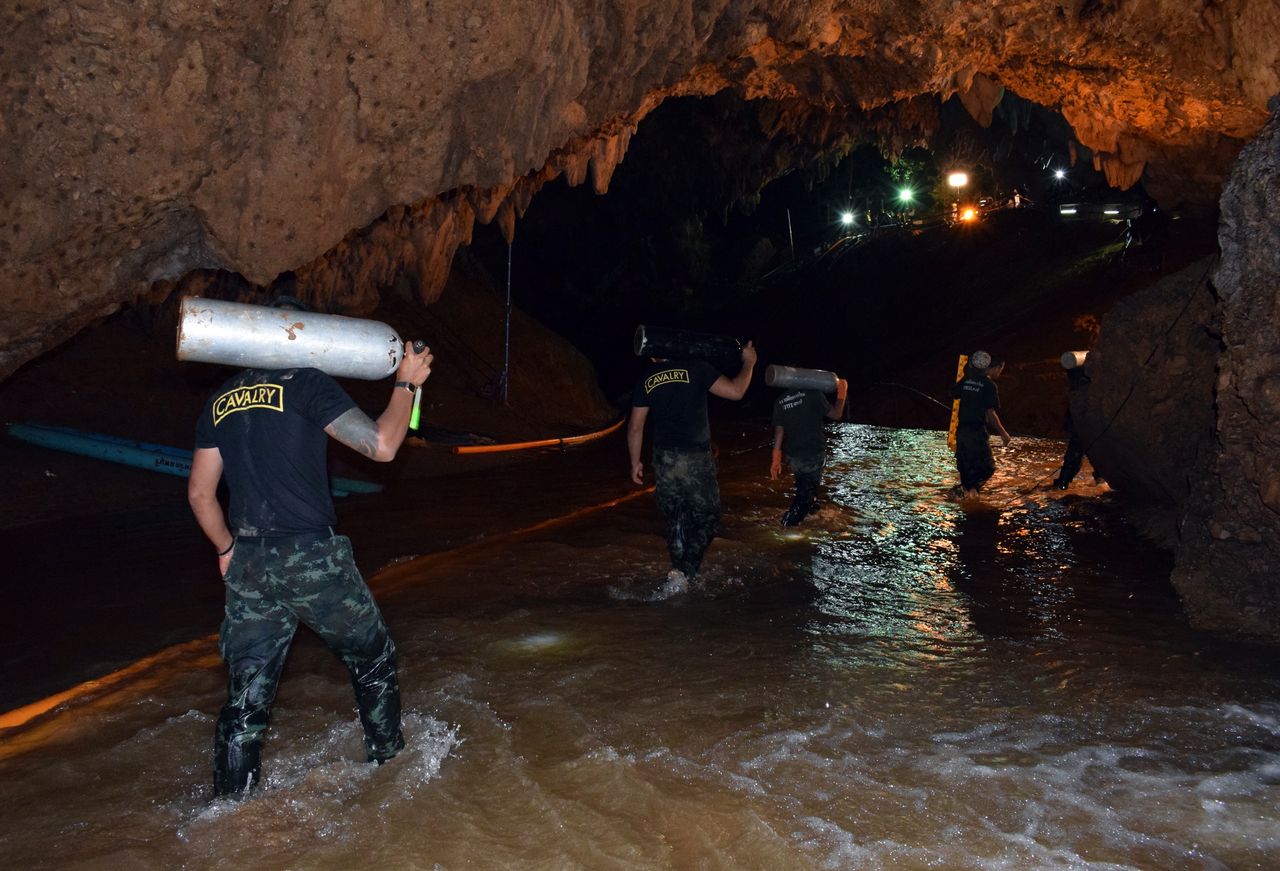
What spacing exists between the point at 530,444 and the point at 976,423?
24.9 ft

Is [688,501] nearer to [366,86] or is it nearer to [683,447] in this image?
[683,447]

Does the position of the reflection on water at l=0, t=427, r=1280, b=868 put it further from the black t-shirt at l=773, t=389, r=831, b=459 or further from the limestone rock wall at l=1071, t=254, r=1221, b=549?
the limestone rock wall at l=1071, t=254, r=1221, b=549

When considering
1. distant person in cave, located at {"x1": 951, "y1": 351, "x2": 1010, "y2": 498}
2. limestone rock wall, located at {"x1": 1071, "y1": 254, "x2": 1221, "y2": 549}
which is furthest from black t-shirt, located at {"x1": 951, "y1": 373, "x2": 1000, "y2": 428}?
limestone rock wall, located at {"x1": 1071, "y1": 254, "x2": 1221, "y2": 549}

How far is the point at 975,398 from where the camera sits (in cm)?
1026

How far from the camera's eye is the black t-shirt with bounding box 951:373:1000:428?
1021 centimetres

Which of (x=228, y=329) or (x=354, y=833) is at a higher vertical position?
(x=228, y=329)

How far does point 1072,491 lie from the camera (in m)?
11.0

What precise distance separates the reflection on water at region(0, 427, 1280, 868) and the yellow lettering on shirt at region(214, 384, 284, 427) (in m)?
1.49

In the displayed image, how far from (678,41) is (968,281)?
2115 centimetres

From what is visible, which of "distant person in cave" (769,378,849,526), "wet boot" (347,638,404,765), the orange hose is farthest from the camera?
the orange hose

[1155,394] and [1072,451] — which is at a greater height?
[1155,394]

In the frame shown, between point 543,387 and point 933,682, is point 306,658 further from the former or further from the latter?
point 543,387

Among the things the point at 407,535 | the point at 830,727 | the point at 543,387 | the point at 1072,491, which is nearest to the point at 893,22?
the point at 1072,491

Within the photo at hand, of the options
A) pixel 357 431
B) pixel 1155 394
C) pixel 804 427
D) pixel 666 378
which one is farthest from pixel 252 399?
pixel 1155 394
